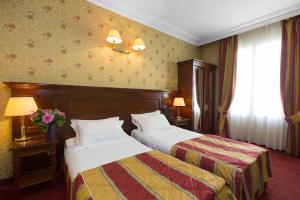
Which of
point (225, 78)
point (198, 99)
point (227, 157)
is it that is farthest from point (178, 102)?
point (227, 157)

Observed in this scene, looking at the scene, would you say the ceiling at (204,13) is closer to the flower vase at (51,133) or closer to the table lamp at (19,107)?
the table lamp at (19,107)

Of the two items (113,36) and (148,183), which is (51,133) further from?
(113,36)

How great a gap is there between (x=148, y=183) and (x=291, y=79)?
3344 millimetres

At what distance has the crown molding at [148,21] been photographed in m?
2.50

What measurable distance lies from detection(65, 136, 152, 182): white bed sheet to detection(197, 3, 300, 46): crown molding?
3376 mm

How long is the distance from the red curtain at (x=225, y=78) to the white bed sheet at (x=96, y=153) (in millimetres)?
2756

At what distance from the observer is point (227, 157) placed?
158cm

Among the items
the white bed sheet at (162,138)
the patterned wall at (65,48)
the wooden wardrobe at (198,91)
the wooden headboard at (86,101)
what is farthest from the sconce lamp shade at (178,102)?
the white bed sheet at (162,138)

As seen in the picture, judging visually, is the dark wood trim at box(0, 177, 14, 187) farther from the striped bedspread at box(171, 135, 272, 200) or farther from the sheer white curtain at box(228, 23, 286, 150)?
the sheer white curtain at box(228, 23, 286, 150)

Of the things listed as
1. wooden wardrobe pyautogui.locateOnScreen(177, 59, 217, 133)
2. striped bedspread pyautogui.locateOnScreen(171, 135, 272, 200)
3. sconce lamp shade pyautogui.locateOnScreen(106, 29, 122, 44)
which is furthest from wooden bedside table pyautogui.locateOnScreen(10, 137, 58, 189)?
wooden wardrobe pyautogui.locateOnScreen(177, 59, 217, 133)

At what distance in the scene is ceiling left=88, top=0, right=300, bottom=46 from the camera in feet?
8.25

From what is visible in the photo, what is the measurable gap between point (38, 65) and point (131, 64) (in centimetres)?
146

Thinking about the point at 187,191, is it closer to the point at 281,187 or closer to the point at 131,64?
the point at 281,187

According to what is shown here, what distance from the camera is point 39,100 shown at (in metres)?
1.93
